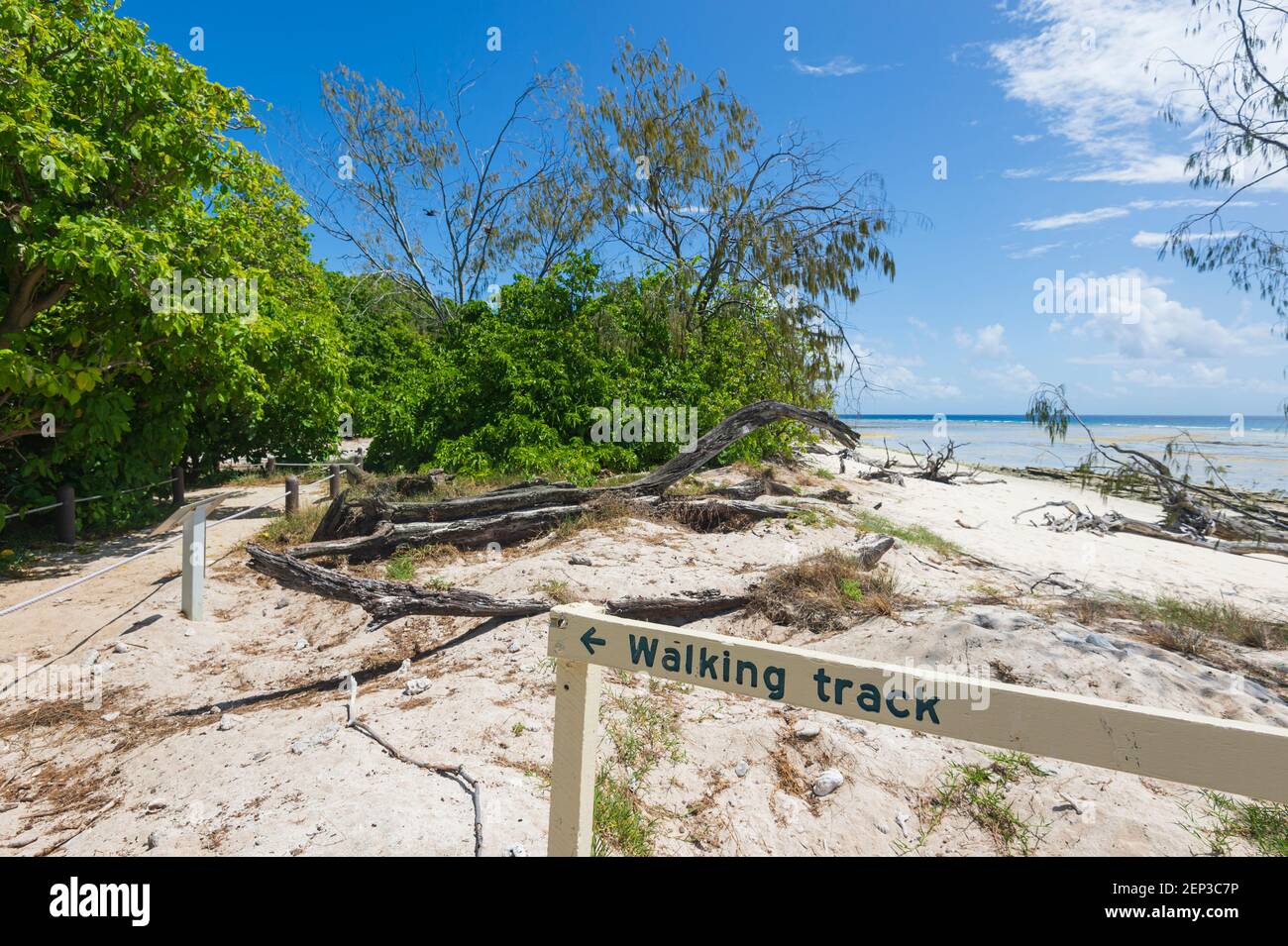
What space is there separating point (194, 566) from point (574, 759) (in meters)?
6.38

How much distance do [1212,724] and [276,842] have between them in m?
3.48

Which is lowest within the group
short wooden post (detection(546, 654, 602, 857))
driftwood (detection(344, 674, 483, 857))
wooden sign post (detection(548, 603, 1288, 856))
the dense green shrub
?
driftwood (detection(344, 674, 483, 857))

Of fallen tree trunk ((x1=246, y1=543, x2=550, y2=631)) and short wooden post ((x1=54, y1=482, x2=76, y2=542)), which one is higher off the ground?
short wooden post ((x1=54, y1=482, x2=76, y2=542))

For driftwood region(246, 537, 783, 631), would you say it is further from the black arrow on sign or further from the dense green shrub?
the dense green shrub

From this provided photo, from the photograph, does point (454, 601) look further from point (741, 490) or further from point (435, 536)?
point (741, 490)

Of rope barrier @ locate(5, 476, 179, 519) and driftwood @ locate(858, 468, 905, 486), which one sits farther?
driftwood @ locate(858, 468, 905, 486)

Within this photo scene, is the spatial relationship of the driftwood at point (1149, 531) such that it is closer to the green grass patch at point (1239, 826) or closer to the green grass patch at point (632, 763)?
the green grass patch at point (1239, 826)

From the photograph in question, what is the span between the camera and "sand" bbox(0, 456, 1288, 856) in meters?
3.35

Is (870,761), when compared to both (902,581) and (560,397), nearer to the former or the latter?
(902,581)

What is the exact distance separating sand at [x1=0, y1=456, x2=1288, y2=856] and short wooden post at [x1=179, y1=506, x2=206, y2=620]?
170 millimetres

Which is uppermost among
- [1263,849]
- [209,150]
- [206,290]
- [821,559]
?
[209,150]

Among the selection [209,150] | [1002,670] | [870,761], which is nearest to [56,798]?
[870,761]

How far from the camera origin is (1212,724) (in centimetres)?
146

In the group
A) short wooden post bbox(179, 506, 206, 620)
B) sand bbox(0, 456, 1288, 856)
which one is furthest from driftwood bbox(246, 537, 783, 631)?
short wooden post bbox(179, 506, 206, 620)
